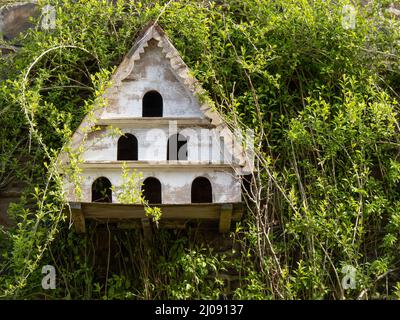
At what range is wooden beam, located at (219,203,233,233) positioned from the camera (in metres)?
5.48

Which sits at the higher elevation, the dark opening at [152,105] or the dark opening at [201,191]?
the dark opening at [152,105]

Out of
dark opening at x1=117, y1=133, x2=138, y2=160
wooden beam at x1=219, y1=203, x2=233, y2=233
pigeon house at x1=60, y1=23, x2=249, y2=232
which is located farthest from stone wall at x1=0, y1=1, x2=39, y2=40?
wooden beam at x1=219, y1=203, x2=233, y2=233

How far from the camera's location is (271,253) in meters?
5.79

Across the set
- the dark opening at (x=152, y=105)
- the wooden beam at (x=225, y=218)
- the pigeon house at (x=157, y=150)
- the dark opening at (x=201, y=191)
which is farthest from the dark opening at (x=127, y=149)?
the wooden beam at (x=225, y=218)

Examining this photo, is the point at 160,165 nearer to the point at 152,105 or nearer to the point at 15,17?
the point at 152,105

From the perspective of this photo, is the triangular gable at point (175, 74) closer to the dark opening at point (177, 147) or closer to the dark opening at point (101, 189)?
the dark opening at point (177, 147)

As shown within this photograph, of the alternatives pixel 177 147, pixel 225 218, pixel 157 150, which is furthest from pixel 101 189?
pixel 225 218

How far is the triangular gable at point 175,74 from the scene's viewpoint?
5.63m

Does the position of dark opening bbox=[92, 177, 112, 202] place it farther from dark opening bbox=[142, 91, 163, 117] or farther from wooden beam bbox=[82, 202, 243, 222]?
dark opening bbox=[142, 91, 163, 117]

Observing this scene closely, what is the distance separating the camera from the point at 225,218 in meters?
5.66

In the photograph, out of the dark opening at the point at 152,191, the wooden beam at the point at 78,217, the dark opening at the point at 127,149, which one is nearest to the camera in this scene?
the wooden beam at the point at 78,217

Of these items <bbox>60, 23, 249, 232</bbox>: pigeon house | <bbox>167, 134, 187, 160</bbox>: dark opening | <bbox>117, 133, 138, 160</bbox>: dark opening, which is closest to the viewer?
<bbox>60, 23, 249, 232</bbox>: pigeon house

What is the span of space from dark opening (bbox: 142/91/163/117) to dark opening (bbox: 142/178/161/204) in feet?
1.40
